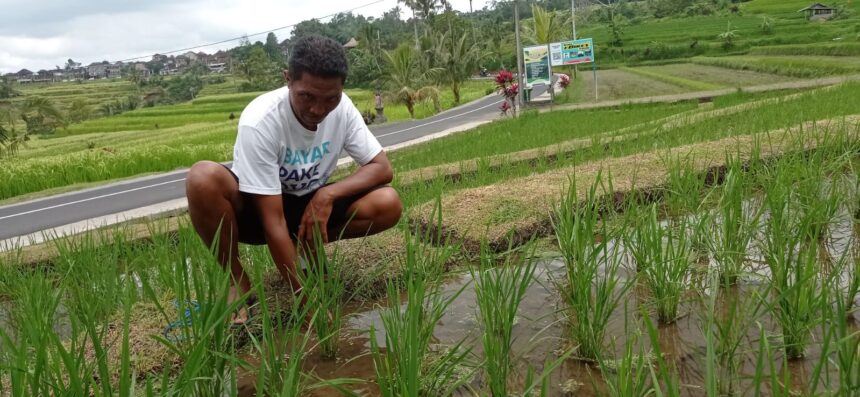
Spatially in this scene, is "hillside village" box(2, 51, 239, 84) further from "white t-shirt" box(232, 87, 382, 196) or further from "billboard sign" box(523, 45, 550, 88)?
"white t-shirt" box(232, 87, 382, 196)

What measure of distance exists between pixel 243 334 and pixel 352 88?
124ft

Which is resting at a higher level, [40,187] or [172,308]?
[172,308]

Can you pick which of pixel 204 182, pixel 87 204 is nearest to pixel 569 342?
pixel 204 182

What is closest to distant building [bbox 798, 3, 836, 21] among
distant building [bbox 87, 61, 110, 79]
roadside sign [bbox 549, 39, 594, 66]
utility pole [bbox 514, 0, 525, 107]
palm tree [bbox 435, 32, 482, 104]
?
palm tree [bbox 435, 32, 482, 104]

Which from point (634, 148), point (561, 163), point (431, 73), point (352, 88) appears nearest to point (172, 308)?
point (561, 163)

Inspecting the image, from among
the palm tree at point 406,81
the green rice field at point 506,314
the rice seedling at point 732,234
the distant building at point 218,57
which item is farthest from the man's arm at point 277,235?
the distant building at point 218,57

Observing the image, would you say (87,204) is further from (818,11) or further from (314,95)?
(818,11)

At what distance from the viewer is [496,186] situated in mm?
3078

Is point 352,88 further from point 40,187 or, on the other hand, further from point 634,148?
point 634,148

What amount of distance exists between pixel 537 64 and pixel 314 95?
1661 cm

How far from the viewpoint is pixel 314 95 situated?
1.77 metres

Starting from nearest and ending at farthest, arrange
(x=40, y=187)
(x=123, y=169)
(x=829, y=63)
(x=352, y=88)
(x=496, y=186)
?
(x=496, y=186)
(x=40, y=187)
(x=123, y=169)
(x=829, y=63)
(x=352, y=88)

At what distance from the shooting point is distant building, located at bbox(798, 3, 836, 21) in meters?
31.8

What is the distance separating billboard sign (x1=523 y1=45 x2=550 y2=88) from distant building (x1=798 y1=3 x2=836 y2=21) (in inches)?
831
